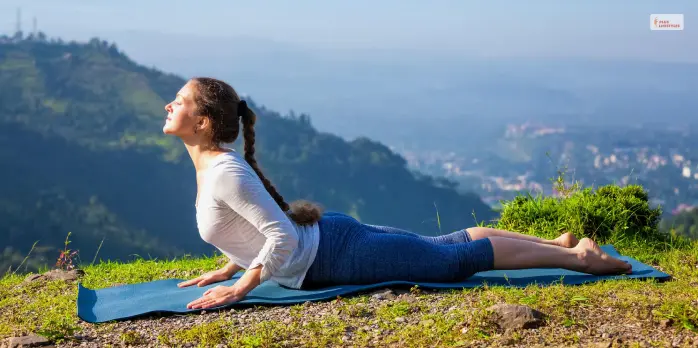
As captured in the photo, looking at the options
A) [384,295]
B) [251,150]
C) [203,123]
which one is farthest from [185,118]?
[384,295]

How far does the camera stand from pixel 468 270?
190 inches

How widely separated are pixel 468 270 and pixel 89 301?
7.70ft

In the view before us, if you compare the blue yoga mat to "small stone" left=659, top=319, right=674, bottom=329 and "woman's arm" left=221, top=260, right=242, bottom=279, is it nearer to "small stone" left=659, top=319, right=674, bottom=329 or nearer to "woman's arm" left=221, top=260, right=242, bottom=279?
"woman's arm" left=221, top=260, right=242, bottom=279

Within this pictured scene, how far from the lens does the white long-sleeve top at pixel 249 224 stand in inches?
169

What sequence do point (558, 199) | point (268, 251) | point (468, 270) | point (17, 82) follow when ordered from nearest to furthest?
point (268, 251), point (468, 270), point (558, 199), point (17, 82)

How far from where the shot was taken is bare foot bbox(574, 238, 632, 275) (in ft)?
16.4

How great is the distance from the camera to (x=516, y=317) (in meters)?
3.75

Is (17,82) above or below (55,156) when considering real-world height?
above

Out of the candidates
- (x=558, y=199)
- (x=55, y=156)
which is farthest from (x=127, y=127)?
(x=558, y=199)

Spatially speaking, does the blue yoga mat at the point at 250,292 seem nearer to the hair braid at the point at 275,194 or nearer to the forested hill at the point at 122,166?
the hair braid at the point at 275,194

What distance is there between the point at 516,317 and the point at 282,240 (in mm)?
1346

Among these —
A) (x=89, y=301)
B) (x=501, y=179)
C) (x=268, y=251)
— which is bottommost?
(x=501, y=179)

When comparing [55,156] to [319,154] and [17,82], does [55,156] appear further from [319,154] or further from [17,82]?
[319,154]

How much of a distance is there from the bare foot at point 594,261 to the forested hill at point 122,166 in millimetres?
46964
